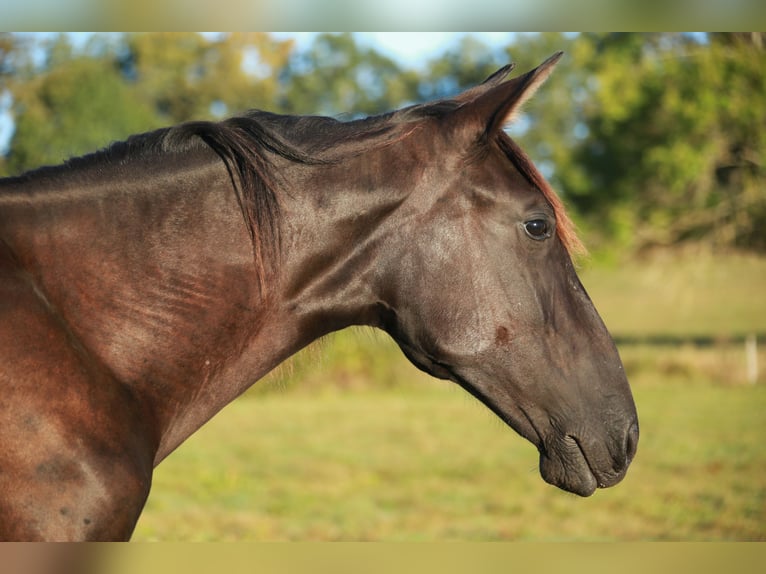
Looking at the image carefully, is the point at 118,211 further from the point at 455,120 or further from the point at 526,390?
the point at 526,390

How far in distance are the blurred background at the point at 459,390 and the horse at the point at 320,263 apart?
298 millimetres

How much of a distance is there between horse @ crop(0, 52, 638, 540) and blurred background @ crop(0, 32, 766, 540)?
298mm

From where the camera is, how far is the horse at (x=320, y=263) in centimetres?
242

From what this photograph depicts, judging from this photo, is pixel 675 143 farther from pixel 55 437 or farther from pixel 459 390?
pixel 55 437

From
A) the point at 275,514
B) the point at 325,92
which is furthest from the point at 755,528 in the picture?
the point at 325,92

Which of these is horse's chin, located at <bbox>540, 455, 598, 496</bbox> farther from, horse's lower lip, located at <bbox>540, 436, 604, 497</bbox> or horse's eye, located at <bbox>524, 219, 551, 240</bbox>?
horse's eye, located at <bbox>524, 219, 551, 240</bbox>

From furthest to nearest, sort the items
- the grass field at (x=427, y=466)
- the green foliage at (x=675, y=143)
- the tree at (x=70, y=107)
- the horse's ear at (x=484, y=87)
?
the green foliage at (x=675, y=143), the tree at (x=70, y=107), the grass field at (x=427, y=466), the horse's ear at (x=484, y=87)

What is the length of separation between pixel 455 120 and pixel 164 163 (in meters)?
0.92

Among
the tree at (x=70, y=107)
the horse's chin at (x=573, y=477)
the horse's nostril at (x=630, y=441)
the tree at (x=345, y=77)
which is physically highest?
the horse's nostril at (x=630, y=441)

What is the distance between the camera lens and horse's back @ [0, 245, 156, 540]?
2074 millimetres

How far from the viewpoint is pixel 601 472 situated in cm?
271

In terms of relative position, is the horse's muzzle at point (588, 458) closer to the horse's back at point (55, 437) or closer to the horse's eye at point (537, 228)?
the horse's eye at point (537, 228)

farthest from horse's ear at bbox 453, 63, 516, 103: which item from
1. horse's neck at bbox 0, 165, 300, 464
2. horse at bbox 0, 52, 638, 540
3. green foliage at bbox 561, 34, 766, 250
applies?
green foliage at bbox 561, 34, 766, 250

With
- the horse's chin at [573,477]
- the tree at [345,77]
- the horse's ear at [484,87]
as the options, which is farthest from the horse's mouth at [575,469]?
the tree at [345,77]
